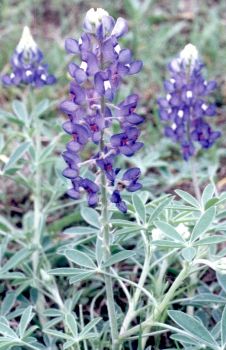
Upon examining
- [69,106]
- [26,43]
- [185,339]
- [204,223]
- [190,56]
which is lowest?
[185,339]

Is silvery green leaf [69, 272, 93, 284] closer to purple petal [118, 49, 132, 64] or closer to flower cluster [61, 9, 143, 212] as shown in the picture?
flower cluster [61, 9, 143, 212]

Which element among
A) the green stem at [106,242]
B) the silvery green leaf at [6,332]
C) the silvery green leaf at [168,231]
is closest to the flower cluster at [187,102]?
the silvery green leaf at [168,231]

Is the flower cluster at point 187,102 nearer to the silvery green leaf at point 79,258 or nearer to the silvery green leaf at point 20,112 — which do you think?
the silvery green leaf at point 20,112

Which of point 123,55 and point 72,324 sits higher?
point 123,55

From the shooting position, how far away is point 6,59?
15.3 feet

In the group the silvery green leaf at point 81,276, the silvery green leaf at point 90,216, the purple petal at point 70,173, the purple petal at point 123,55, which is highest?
the purple petal at point 123,55

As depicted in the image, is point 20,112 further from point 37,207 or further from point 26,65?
point 37,207

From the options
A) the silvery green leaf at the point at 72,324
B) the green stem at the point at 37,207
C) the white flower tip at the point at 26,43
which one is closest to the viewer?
the silvery green leaf at the point at 72,324

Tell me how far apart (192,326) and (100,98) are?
0.82 metres

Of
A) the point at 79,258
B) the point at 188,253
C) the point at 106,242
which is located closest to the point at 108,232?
→ the point at 106,242

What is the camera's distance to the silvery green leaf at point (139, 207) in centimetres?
252

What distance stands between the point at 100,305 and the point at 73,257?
0.66m

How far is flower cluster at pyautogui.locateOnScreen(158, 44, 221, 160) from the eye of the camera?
3.19m

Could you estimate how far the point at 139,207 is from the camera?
2.54 meters
